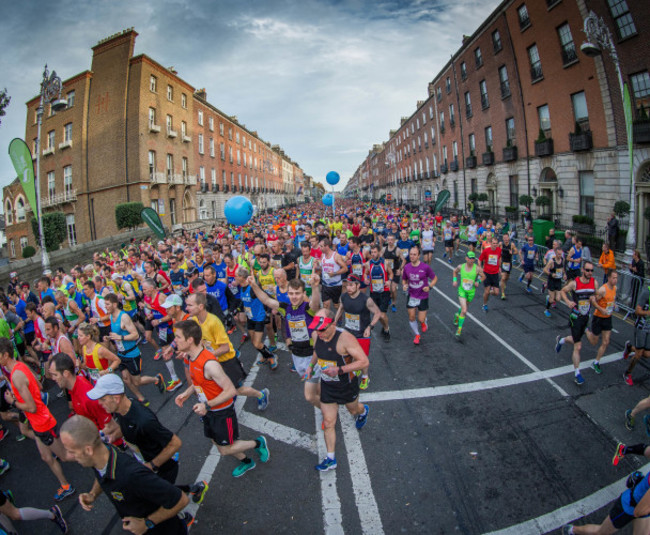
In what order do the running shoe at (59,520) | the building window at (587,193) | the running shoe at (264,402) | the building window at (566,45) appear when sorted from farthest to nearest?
the building window at (566,45) → the building window at (587,193) → the running shoe at (264,402) → the running shoe at (59,520)

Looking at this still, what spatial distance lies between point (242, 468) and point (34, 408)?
7.94ft

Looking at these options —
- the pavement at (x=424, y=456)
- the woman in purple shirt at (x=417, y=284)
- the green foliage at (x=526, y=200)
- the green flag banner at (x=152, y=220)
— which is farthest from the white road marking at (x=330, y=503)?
the green foliage at (x=526, y=200)

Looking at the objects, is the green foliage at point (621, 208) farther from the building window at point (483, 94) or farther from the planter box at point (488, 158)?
the building window at point (483, 94)

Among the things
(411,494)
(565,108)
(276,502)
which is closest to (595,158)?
(565,108)

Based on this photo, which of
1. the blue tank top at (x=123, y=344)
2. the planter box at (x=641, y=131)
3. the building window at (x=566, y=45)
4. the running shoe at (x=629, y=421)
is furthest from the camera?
the building window at (x=566, y=45)

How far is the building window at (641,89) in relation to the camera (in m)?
13.4

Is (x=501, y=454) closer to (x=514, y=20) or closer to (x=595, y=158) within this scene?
(x=595, y=158)

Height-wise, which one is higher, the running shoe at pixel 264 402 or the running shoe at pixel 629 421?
the running shoe at pixel 264 402

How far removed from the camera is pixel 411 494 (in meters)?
3.69

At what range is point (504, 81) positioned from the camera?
2378cm

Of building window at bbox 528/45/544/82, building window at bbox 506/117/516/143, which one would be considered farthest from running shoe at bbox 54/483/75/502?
building window at bbox 506/117/516/143

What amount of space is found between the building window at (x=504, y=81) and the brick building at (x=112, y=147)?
2585 centimetres

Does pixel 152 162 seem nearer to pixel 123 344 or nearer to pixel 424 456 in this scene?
pixel 123 344

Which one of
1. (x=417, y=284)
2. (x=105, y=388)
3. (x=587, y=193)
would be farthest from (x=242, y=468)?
(x=587, y=193)
